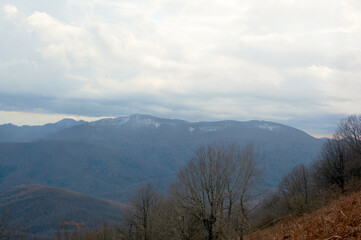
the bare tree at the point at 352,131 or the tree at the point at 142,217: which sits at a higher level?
the bare tree at the point at 352,131

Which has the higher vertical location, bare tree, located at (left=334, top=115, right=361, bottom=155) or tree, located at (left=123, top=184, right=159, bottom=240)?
bare tree, located at (left=334, top=115, right=361, bottom=155)

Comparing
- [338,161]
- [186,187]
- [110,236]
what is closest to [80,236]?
[110,236]

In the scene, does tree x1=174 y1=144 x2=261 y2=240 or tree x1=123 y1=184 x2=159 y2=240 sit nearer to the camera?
tree x1=174 y1=144 x2=261 y2=240

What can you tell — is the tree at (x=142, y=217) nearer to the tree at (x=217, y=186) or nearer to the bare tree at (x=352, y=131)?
the tree at (x=217, y=186)

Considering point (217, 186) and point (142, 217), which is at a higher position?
point (217, 186)

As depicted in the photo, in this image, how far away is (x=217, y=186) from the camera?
29.9 m

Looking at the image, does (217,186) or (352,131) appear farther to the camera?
(352,131)

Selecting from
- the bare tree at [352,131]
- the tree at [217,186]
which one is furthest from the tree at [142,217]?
the bare tree at [352,131]

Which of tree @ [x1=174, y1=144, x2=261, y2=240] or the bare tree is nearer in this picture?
tree @ [x1=174, y1=144, x2=261, y2=240]

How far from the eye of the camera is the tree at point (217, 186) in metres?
28.8

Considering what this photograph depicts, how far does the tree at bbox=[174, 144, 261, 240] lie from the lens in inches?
1136

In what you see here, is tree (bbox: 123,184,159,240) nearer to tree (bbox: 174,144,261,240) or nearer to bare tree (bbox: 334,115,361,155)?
tree (bbox: 174,144,261,240)

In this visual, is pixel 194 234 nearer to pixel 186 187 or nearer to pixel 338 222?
pixel 186 187

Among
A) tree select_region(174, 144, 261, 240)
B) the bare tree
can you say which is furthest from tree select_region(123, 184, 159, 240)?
the bare tree
